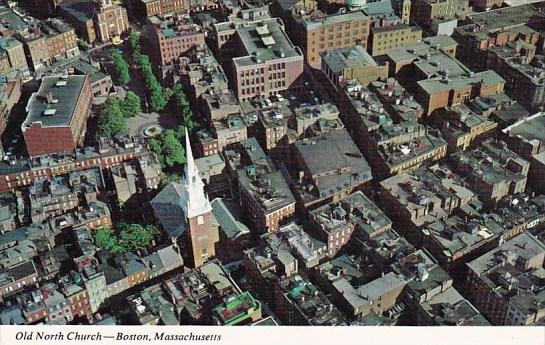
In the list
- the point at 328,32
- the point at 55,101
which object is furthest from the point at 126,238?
the point at 328,32

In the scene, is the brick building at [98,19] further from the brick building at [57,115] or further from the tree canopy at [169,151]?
the tree canopy at [169,151]

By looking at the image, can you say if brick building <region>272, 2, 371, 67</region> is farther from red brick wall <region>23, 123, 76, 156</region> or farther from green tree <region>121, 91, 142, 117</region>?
red brick wall <region>23, 123, 76, 156</region>

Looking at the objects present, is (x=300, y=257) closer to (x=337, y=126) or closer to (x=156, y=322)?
(x=156, y=322)

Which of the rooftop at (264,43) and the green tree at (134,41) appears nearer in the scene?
the rooftop at (264,43)

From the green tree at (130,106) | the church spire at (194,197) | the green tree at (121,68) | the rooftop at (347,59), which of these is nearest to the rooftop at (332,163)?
the church spire at (194,197)

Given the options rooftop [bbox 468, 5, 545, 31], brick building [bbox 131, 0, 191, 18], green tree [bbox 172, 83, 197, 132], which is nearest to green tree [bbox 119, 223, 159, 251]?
green tree [bbox 172, 83, 197, 132]

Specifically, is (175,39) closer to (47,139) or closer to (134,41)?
(134,41)
